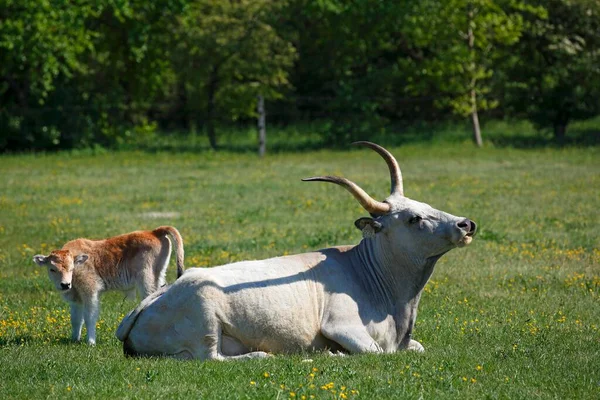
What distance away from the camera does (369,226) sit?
1019cm

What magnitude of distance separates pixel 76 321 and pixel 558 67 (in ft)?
104

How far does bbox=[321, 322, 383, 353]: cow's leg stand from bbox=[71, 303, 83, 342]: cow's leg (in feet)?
9.44

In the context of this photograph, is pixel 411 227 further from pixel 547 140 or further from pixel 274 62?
pixel 547 140

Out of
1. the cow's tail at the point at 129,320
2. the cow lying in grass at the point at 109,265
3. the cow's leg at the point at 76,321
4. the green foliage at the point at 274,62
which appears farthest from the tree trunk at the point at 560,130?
the cow's tail at the point at 129,320

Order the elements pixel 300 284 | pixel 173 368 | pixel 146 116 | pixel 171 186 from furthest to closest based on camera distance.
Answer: pixel 146 116 → pixel 171 186 → pixel 300 284 → pixel 173 368

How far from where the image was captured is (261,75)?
3878 centimetres

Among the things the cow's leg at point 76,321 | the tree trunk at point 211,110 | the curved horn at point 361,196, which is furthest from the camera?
the tree trunk at point 211,110

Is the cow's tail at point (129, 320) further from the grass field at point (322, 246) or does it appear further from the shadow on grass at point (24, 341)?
the shadow on grass at point (24, 341)

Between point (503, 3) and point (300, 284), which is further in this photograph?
point (503, 3)

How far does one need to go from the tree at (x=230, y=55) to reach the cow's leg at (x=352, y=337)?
29.0m

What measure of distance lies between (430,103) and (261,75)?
28.5 ft

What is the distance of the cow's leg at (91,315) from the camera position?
35.1 ft

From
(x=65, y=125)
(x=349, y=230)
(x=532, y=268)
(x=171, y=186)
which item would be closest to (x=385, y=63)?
(x=65, y=125)

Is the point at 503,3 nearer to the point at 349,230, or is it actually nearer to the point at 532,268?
the point at 349,230
